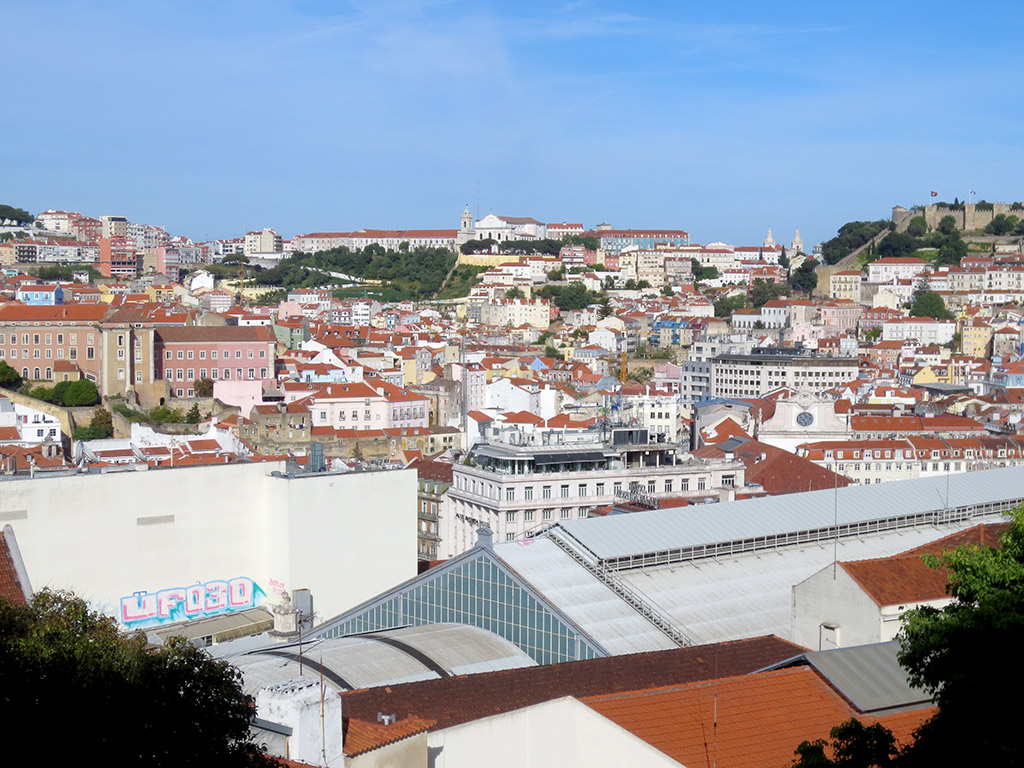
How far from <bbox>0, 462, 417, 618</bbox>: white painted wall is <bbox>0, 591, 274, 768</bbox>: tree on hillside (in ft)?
35.0

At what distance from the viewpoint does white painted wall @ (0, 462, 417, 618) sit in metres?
19.1

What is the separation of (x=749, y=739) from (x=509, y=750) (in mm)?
1849

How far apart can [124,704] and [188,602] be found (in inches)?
506

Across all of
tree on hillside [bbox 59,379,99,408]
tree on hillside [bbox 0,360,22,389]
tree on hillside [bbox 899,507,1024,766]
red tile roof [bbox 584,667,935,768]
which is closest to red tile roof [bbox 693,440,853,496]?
red tile roof [bbox 584,667,935,768]

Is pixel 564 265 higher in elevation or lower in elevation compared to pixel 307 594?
higher

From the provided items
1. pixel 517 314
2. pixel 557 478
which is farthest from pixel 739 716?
pixel 517 314

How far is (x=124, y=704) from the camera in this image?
798 cm

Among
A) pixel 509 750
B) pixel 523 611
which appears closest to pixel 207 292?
pixel 523 611

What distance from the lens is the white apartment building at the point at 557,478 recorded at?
28031 millimetres

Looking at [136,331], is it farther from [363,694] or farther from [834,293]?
[834,293]

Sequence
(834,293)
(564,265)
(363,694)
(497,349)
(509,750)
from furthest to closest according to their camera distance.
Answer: (564,265) < (834,293) < (497,349) < (363,694) < (509,750)

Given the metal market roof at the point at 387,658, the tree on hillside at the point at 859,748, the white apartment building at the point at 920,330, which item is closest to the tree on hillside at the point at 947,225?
the white apartment building at the point at 920,330

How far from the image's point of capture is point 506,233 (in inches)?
4560

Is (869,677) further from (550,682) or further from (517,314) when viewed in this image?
(517,314)
